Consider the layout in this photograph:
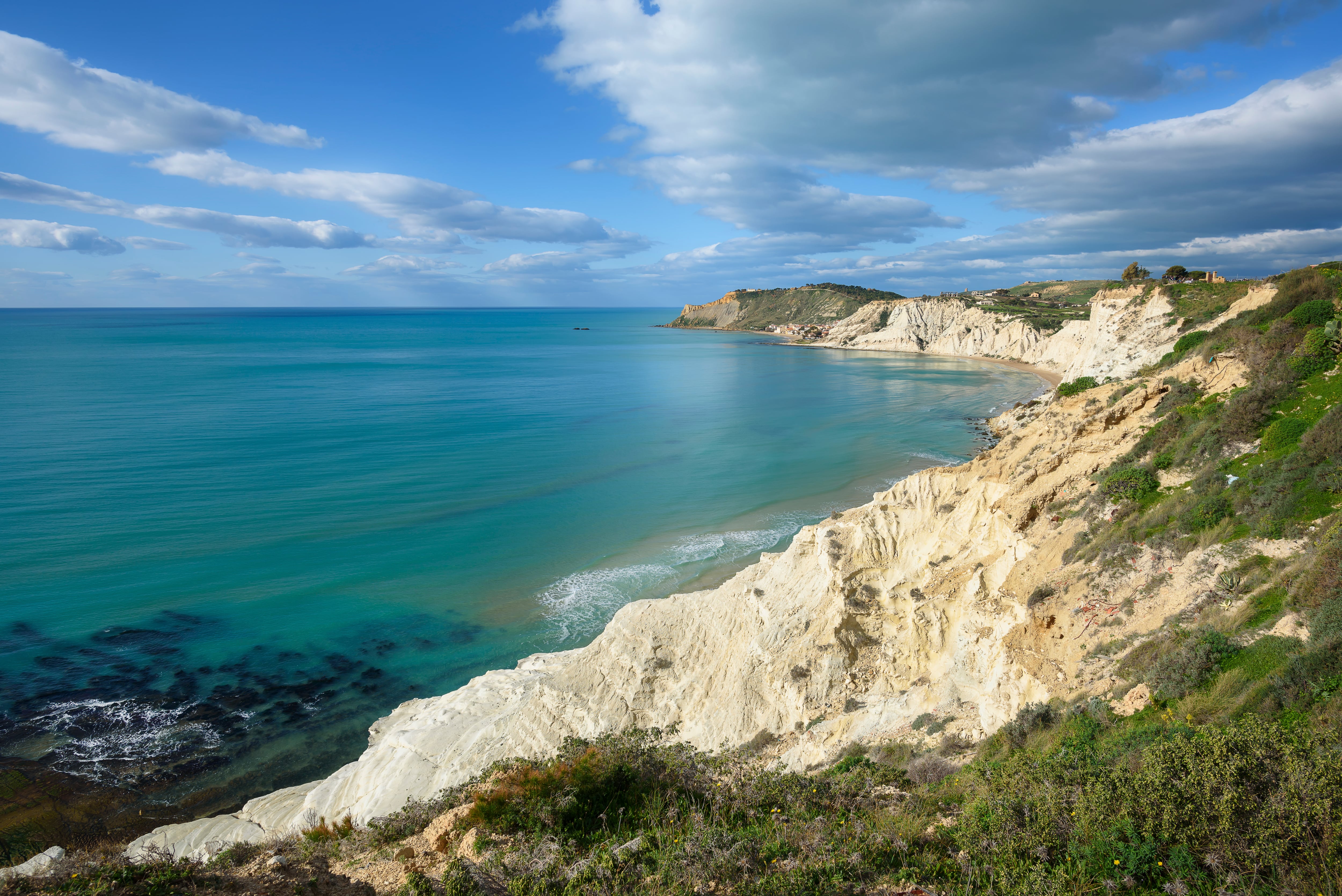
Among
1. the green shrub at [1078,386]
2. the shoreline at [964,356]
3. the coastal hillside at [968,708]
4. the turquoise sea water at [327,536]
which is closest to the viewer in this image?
the coastal hillside at [968,708]

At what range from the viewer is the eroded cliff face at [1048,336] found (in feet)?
133

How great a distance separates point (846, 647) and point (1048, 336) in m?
109

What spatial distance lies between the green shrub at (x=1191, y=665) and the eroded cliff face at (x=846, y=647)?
131cm

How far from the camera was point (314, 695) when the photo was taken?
18.6 meters

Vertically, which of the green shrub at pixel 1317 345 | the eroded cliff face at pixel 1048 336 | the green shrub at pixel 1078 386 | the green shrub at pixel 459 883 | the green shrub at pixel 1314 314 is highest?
the eroded cliff face at pixel 1048 336

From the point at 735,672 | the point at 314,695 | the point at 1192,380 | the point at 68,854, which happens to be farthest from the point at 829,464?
the point at 68,854

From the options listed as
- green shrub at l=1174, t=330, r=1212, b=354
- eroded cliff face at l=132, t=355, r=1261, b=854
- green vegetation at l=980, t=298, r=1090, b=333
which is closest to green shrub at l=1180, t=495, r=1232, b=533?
eroded cliff face at l=132, t=355, r=1261, b=854

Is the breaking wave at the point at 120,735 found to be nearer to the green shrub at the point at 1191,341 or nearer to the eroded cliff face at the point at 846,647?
the eroded cliff face at the point at 846,647

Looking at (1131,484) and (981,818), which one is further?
(1131,484)

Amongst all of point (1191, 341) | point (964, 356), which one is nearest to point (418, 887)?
point (1191, 341)

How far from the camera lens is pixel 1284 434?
12.2m

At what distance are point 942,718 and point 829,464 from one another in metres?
31.7

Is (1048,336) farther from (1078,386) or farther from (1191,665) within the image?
(1191,665)

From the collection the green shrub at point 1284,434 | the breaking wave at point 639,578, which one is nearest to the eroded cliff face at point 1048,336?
the green shrub at point 1284,434
